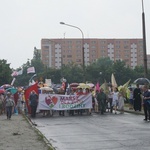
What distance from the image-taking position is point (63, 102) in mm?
25531

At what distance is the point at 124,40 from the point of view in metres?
172

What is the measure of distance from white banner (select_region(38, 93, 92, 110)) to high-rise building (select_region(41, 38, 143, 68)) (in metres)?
140

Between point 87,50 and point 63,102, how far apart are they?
144 metres

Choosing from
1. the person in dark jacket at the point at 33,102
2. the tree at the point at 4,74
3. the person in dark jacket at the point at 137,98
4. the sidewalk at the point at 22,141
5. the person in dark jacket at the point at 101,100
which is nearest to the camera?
the sidewalk at the point at 22,141

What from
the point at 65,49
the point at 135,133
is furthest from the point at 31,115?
the point at 65,49

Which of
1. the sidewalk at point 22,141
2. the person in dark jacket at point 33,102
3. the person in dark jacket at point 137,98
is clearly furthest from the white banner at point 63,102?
the sidewalk at point 22,141

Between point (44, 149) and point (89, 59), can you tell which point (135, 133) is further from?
point (89, 59)

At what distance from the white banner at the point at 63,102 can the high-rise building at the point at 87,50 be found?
140m

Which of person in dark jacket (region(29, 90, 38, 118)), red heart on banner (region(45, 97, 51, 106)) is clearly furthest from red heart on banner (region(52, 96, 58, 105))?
person in dark jacket (region(29, 90, 38, 118))

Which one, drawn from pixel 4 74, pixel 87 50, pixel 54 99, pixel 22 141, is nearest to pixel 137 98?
pixel 54 99

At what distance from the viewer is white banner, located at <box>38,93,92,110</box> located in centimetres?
2522

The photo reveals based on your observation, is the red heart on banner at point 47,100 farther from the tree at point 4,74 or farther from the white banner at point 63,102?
the tree at point 4,74

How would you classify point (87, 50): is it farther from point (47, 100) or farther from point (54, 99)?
point (47, 100)

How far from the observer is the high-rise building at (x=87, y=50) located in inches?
6614
